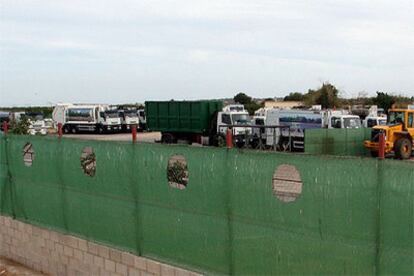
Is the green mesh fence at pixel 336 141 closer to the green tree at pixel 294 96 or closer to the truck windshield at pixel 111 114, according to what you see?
the truck windshield at pixel 111 114

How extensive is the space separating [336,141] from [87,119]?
28124mm

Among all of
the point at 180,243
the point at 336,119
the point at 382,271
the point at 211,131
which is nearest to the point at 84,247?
the point at 180,243

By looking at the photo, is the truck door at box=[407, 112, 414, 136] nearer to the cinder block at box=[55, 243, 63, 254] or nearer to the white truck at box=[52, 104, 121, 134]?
the cinder block at box=[55, 243, 63, 254]

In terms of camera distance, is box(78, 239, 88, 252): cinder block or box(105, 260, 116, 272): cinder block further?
box(78, 239, 88, 252): cinder block

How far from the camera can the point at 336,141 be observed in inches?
1012

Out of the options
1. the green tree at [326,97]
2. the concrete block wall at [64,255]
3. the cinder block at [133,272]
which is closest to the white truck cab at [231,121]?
the concrete block wall at [64,255]

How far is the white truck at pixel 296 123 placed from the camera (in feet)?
94.2

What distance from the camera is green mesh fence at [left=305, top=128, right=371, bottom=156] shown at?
25.0 meters

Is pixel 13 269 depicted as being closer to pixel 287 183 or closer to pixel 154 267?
pixel 154 267

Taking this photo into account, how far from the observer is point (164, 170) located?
688 centimetres

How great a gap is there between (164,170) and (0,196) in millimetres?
5223

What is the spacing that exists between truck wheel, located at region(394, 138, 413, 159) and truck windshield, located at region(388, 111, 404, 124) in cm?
106

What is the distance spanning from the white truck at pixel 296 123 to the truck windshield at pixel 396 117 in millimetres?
4458

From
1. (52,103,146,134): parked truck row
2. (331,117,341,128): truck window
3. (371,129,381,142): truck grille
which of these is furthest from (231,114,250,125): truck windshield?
(52,103,146,134): parked truck row
